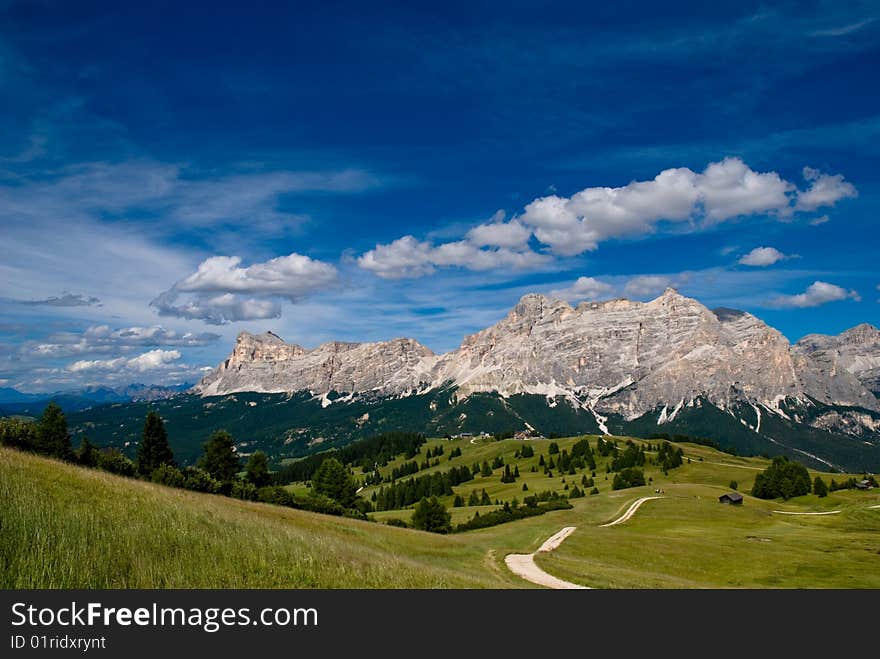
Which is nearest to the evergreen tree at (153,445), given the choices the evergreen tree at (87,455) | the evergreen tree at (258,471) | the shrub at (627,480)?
the evergreen tree at (258,471)

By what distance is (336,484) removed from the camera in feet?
315

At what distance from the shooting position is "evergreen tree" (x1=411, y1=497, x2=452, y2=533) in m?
94.4

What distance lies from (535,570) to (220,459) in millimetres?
56201

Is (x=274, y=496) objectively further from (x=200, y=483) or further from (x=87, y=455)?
(x=87, y=455)

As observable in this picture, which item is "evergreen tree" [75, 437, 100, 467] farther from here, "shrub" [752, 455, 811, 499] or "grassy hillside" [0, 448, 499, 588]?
"shrub" [752, 455, 811, 499]

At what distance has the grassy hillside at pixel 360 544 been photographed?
12.2 m

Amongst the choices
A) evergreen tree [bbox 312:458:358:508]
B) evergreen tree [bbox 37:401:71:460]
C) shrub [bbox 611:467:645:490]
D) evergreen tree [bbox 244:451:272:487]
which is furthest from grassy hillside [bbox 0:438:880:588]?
evergreen tree [bbox 244:451:272:487]

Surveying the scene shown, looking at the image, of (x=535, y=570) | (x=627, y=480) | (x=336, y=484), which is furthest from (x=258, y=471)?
(x=627, y=480)

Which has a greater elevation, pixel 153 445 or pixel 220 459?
pixel 153 445

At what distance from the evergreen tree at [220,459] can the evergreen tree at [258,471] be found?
4461mm

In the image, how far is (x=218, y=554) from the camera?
14297mm

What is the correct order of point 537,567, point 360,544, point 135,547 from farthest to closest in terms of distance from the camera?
point 537,567 < point 360,544 < point 135,547
